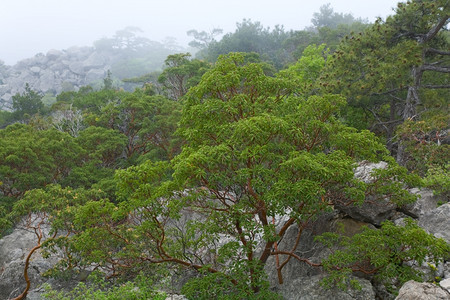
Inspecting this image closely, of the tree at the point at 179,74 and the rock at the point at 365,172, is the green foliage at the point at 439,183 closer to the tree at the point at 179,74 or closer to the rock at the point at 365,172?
the rock at the point at 365,172

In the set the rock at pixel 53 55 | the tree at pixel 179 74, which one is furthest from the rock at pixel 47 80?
the tree at pixel 179 74

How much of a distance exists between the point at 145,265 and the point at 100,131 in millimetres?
10295

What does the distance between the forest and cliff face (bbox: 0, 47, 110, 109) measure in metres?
61.4

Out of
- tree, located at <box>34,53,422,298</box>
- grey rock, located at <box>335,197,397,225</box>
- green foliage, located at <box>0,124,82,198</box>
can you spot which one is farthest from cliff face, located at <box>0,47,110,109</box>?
grey rock, located at <box>335,197,397,225</box>

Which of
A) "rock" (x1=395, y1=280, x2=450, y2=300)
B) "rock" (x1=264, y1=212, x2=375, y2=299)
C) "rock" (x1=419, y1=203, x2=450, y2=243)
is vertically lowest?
"rock" (x1=264, y1=212, x2=375, y2=299)

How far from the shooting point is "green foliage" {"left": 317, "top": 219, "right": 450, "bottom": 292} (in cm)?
560

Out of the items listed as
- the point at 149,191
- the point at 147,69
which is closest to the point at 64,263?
the point at 149,191

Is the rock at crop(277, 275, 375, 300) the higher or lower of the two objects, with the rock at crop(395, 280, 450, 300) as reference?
lower

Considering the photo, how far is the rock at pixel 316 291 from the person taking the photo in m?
6.07

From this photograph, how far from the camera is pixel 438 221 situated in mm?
7781

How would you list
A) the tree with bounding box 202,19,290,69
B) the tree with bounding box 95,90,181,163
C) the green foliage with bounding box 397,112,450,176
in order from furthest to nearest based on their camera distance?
the tree with bounding box 202,19,290,69
the tree with bounding box 95,90,181,163
the green foliage with bounding box 397,112,450,176

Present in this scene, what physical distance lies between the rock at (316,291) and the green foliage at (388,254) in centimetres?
20

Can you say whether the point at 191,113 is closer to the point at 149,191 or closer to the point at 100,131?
the point at 149,191

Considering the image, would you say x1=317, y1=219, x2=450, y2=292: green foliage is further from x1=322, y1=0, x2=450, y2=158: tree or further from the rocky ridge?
x1=322, y1=0, x2=450, y2=158: tree
